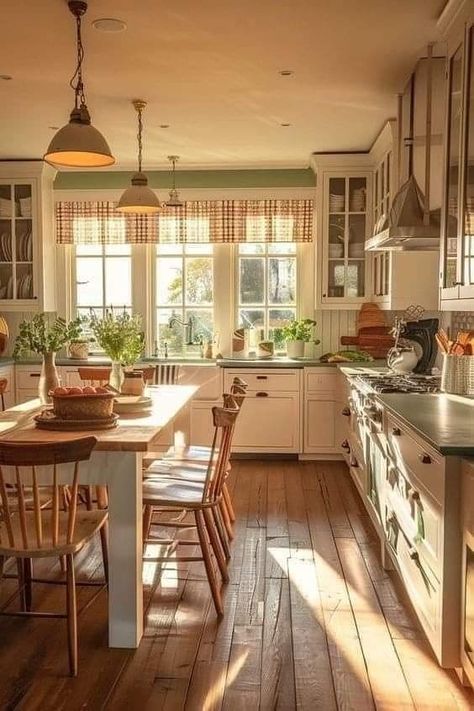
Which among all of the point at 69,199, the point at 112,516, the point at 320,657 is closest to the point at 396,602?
the point at 320,657

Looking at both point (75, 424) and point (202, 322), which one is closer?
point (75, 424)

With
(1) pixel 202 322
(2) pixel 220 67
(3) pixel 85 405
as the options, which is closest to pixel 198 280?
(1) pixel 202 322

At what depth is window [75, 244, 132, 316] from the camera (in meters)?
6.68

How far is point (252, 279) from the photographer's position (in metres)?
6.62

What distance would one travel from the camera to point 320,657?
2.64 m

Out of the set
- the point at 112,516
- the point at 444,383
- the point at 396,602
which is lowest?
the point at 396,602

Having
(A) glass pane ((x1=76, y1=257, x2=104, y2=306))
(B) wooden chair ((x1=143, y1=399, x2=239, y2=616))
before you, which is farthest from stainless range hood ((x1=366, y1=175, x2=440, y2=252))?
(A) glass pane ((x1=76, y1=257, x2=104, y2=306))

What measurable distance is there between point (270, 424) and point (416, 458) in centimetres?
336

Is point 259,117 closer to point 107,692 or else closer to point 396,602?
point 396,602

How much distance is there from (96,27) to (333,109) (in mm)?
1887

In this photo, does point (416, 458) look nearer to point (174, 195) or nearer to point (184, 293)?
point (174, 195)

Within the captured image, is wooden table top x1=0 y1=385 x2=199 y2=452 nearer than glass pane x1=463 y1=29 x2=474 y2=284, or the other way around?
wooden table top x1=0 y1=385 x2=199 y2=452

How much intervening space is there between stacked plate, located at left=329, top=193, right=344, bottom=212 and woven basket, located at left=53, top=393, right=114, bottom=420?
12.0 ft

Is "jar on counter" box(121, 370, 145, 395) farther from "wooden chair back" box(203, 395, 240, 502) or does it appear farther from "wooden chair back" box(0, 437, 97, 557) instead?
"wooden chair back" box(0, 437, 97, 557)
